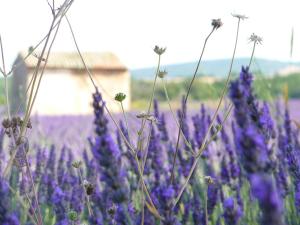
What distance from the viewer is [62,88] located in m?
27.3

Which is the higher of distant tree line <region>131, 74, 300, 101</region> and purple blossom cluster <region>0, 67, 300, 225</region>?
distant tree line <region>131, 74, 300, 101</region>

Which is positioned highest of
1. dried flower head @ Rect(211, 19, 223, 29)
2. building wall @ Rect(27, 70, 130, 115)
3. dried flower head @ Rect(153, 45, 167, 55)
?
dried flower head @ Rect(211, 19, 223, 29)

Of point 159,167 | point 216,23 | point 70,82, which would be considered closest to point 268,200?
point 216,23

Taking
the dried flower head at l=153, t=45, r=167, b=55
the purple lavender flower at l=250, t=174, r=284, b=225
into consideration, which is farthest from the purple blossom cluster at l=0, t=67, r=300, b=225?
the dried flower head at l=153, t=45, r=167, b=55

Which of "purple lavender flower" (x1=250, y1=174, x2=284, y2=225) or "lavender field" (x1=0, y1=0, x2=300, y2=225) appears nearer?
"purple lavender flower" (x1=250, y1=174, x2=284, y2=225)

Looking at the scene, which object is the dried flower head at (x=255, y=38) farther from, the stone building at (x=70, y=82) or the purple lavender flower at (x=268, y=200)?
the stone building at (x=70, y=82)

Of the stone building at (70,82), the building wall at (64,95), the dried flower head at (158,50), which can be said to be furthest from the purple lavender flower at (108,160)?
the building wall at (64,95)

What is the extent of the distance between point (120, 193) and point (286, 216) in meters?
1.55

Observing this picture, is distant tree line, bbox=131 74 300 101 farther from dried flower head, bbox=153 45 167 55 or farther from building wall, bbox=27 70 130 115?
building wall, bbox=27 70 130 115

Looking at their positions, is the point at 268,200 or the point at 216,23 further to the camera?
the point at 216,23

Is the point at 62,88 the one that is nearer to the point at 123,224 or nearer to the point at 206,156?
the point at 206,156

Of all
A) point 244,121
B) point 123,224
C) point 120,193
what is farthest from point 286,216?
point 244,121

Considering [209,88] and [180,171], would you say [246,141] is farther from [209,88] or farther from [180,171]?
[209,88]

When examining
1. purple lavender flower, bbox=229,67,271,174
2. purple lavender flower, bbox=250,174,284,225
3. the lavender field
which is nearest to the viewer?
purple lavender flower, bbox=250,174,284,225
